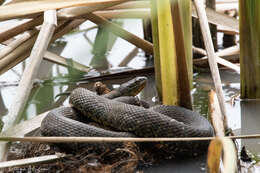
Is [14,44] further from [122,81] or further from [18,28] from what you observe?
[122,81]

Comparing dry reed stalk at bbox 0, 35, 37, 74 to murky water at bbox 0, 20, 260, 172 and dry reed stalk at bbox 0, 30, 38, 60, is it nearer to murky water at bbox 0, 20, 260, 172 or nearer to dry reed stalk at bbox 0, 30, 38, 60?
dry reed stalk at bbox 0, 30, 38, 60

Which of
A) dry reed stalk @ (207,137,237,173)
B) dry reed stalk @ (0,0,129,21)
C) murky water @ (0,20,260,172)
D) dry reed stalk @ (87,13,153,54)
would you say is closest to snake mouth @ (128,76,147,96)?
murky water @ (0,20,260,172)

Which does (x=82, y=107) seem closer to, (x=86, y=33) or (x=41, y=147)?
(x=41, y=147)

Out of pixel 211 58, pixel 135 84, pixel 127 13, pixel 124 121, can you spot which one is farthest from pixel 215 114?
pixel 127 13

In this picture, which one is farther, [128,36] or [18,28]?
[128,36]

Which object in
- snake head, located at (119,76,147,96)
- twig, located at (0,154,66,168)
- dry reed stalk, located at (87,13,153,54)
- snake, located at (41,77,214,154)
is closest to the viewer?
twig, located at (0,154,66,168)

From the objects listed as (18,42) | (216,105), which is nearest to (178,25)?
(216,105)
